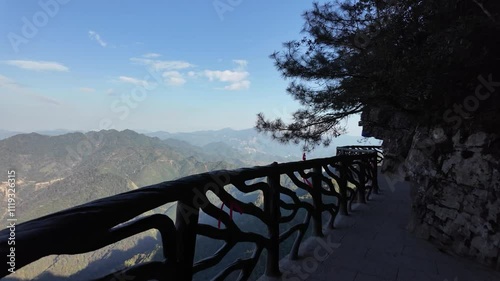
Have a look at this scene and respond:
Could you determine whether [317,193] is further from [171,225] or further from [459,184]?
[171,225]

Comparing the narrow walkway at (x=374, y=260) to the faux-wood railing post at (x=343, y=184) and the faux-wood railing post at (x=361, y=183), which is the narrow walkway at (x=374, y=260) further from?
the faux-wood railing post at (x=361, y=183)

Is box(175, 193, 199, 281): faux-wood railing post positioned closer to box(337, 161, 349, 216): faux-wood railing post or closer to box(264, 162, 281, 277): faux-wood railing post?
box(264, 162, 281, 277): faux-wood railing post

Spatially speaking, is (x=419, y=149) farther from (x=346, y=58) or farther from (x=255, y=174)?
(x=255, y=174)

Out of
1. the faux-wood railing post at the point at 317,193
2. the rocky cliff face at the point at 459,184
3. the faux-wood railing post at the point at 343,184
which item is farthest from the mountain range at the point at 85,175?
the rocky cliff face at the point at 459,184

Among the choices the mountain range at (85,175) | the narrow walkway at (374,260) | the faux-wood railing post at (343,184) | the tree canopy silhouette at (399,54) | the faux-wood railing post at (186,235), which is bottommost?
the mountain range at (85,175)

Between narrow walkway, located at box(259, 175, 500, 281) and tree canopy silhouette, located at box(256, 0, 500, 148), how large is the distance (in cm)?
191

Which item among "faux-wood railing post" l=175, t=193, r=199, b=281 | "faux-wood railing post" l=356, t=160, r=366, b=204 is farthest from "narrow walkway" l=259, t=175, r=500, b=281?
"faux-wood railing post" l=356, t=160, r=366, b=204

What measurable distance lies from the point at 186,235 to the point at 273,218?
1227 mm

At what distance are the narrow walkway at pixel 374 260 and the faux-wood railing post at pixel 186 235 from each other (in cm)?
132

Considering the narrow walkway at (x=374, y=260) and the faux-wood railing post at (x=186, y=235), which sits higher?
the faux-wood railing post at (x=186, y=235)

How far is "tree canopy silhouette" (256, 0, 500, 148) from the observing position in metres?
3.74

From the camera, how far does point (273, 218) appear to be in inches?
109

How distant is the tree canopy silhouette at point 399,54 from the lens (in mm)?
3742

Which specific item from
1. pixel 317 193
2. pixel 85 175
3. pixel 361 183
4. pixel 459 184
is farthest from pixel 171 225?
pixel 85 175
